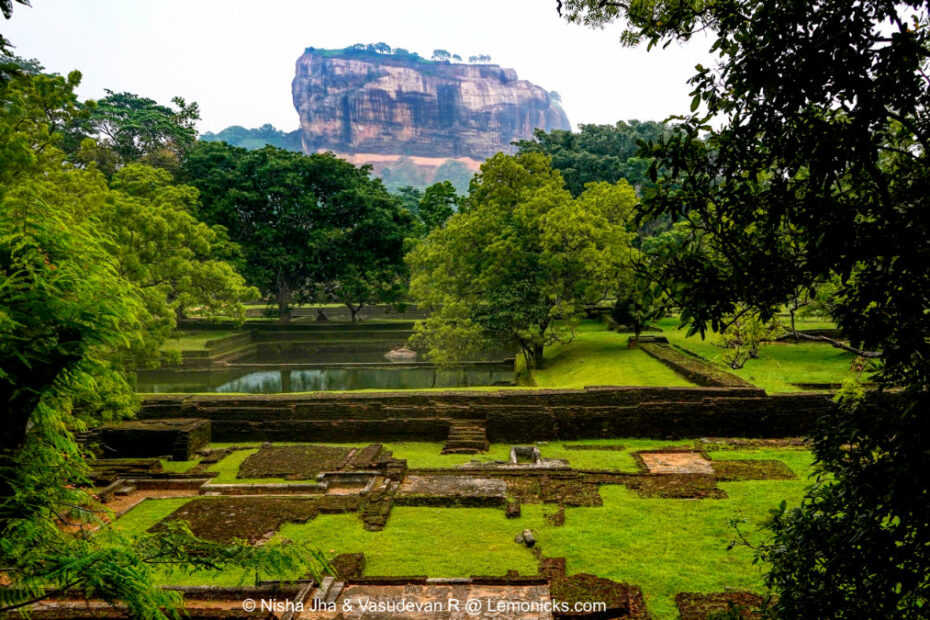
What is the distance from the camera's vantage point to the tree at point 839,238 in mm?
2668

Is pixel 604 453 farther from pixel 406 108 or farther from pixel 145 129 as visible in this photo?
pixel 406 108

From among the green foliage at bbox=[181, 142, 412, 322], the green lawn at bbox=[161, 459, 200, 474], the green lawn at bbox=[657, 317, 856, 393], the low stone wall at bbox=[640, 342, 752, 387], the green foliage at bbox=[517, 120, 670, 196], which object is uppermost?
the green foliage at bbox=[517, 120, 670, 196]

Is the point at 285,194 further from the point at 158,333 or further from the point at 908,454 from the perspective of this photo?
the point at 908,454

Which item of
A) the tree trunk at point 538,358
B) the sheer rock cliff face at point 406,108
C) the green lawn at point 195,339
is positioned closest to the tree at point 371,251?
the green lawn at point 195,339

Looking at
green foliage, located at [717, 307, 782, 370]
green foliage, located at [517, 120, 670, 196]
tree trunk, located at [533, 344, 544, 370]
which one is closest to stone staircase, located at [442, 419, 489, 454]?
green foliage, located at [717, 307, 782, 370]

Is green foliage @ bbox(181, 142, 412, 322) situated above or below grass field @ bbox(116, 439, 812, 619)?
above

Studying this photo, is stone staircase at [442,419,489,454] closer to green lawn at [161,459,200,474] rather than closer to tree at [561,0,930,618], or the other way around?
green lawn at [161,459,200,474]

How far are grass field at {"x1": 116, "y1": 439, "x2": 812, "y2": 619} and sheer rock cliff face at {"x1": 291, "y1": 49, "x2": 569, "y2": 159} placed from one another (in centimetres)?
12855

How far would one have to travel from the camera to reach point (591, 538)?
300 inches

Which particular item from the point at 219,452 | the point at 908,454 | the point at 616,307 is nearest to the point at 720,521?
the point at 908,454

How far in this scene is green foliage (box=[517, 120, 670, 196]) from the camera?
129ft

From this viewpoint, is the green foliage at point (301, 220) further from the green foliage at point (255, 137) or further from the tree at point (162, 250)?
the green foliage at point (255, 137)

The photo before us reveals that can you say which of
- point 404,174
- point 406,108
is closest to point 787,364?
point 404,174

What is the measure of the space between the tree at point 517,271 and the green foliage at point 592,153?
58.2 ft
